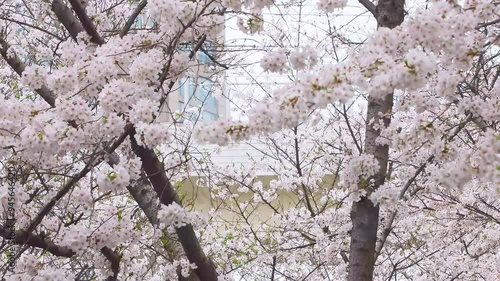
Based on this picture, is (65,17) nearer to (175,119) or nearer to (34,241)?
(175,119)

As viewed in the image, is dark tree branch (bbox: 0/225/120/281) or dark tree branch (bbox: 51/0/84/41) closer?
dark tree branch (bbox: 0/225/120/281)

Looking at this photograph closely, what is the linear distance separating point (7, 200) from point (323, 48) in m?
3.85

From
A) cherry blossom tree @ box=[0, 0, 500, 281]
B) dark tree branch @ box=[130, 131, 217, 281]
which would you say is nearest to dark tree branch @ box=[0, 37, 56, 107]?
cherry blossom tree @ box=[0, 0, 500, 281]

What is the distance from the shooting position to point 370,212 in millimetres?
3203

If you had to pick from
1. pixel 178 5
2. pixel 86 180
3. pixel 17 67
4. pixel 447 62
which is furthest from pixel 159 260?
pixel 447 62

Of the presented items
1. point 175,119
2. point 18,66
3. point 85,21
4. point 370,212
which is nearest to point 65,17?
point 85,21

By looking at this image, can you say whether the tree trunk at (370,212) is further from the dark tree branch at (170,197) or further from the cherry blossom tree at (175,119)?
the dark tree branch at (170,197)

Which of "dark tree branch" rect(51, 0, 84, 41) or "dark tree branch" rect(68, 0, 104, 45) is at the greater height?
"dark tree branch" rect(51, 0, 84, 41)

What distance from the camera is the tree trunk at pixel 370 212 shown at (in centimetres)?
314

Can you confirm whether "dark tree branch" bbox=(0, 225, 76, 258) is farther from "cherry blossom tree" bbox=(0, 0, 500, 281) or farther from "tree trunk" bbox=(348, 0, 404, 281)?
"tree trunk" bbox=(348, 0, 404, 281)

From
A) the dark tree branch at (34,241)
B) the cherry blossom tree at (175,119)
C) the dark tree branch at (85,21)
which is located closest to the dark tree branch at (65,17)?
the cherry blossom tree at (175,119)

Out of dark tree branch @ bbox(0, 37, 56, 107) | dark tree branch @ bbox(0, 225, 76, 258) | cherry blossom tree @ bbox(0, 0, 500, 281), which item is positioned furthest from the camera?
dark tree branch @ bbox(0, 37, 56, 107)

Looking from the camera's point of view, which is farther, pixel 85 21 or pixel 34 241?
pixel 85 21

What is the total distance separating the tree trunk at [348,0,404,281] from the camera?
3143 millimetres
